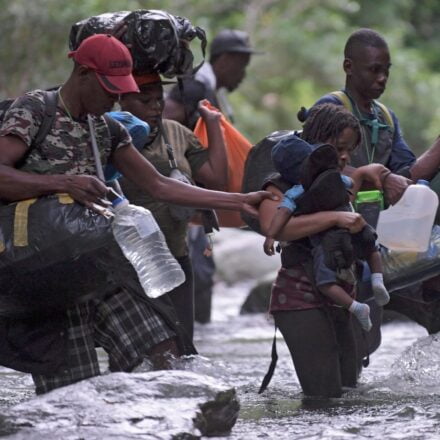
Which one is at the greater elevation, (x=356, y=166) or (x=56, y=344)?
(x=356, y=166)

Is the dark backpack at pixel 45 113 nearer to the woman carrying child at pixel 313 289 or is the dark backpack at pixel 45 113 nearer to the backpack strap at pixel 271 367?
the woman carrying child at pixel 313 289

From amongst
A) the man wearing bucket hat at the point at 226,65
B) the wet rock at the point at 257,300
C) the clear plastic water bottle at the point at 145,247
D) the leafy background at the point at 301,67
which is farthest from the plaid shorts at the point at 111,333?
the leafy background at the point at 301,67

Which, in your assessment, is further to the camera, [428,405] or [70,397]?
[428,405]

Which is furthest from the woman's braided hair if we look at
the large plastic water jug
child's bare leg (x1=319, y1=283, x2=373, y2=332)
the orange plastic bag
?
the orange plastic bag

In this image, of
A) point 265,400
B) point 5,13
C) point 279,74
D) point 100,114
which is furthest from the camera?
point 279,74

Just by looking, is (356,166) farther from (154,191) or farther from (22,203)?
(22,203)

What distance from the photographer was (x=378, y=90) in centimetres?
704

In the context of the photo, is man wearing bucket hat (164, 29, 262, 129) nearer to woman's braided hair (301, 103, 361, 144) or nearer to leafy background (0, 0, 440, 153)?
woman's braided hair (301, 103, 361, 144)

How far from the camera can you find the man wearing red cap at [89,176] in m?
5.38

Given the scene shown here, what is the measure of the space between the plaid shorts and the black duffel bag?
37 cm

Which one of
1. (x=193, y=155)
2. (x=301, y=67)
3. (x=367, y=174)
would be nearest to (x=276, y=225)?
(x=367, y=174)

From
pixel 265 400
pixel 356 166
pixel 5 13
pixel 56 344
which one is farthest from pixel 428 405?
pixel 5 13

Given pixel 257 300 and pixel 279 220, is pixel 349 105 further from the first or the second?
pixel 257 300

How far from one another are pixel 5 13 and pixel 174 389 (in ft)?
36.6
